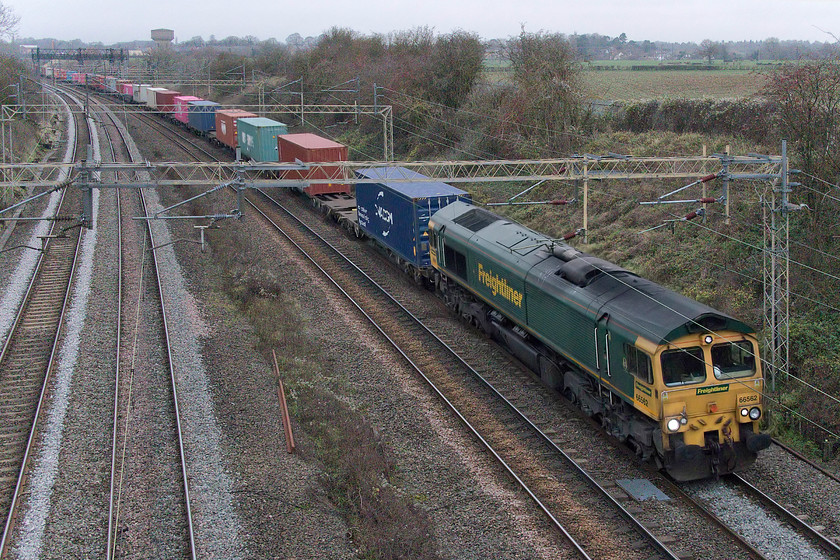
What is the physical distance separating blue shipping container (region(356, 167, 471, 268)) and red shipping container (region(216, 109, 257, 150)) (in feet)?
81.5

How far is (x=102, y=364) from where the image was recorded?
62.2ft

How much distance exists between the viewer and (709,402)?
1323cm

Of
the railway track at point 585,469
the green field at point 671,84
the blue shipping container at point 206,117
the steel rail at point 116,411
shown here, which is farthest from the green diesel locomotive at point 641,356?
the blue shipping container at point 206,117

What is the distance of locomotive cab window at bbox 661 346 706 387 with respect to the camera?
42.8 ft

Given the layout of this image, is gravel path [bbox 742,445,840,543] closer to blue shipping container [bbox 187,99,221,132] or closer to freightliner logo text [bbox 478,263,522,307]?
freightliner logo text [bbox 478,263,522,307]

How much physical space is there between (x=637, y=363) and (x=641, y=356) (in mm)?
180

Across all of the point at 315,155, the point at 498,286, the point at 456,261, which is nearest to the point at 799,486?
the point at 498,286

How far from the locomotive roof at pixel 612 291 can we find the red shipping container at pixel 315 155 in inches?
669

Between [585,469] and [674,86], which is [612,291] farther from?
[674,86]

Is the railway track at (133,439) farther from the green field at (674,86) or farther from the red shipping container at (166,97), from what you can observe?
the red shipping container at (166,97)

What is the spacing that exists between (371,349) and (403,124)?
118ft

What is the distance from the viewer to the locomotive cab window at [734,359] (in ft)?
43.8

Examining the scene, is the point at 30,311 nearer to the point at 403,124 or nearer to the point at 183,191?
the point at 183,191

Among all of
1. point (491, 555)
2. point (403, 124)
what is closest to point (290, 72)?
point (403, 124)
